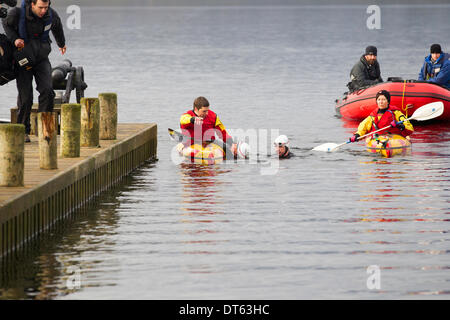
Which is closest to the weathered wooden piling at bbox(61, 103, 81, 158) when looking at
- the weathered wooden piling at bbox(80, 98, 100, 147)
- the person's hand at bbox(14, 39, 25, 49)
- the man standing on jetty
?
the weathered wooden piling at bbox(80, 98, 100, 147)

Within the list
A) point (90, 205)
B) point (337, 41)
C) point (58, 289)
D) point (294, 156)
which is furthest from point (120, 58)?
point (58, 289)

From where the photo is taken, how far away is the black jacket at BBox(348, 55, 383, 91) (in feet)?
80.7

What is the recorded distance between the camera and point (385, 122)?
18.6 m

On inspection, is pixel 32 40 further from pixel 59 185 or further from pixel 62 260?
pixel 62 260

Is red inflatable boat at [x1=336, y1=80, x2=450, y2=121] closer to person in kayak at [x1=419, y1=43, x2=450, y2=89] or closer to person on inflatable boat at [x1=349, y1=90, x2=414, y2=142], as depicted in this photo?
person in kayak at [x1=419, y1=43, x2=450, y2=89]

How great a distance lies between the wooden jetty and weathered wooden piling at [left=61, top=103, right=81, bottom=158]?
0.13 m

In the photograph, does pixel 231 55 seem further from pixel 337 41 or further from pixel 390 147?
pixel 390 147

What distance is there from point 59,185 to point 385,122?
25.2ft

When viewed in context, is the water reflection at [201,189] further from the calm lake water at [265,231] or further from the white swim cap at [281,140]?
the white swim cap at [281,140]

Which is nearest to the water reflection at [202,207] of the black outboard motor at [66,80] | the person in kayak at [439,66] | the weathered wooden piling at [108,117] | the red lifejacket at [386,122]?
the weathered wooden piling at [108,117]

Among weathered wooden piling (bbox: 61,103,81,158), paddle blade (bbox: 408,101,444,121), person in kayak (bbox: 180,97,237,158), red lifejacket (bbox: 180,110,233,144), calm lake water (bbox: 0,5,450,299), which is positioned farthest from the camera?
paddle blade (bbox: 408,101,444,121)

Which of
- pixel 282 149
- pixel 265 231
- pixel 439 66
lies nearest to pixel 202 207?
pixel 265 231

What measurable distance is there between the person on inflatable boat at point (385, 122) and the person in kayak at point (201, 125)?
2539 millimetres

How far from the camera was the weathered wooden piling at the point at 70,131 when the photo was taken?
13.9 metres
